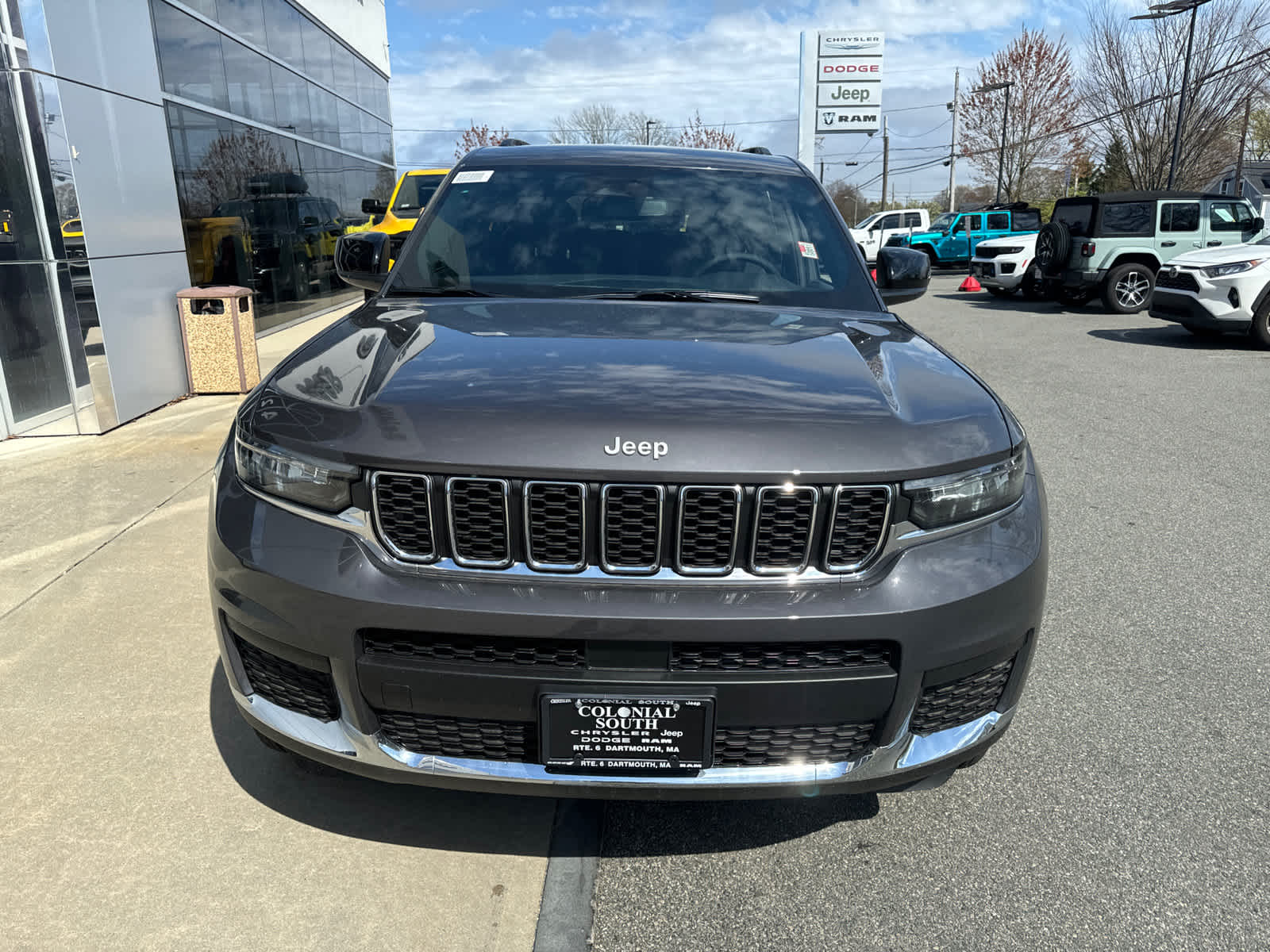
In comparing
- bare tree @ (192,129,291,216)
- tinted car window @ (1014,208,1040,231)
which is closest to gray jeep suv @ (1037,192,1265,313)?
tinted car window @ (1014,208,1040,231)

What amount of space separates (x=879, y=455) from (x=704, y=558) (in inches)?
16.3

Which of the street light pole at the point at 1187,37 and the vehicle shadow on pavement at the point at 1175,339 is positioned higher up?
the street light pole at the point at 1187,37

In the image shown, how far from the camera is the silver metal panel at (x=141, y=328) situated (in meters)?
6.82

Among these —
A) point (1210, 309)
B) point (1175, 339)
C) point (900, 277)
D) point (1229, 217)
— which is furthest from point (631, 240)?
point (1229, 217)

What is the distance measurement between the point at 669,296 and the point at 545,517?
1288 mm

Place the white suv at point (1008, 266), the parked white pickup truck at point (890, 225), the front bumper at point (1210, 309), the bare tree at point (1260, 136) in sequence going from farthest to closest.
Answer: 1. the bare tree at point (1260, 136)
2. the parked white pickup truck at point (890, 225)
3. the white suv at point (1008, 266)
4. the front bumper at point (1210, 309)

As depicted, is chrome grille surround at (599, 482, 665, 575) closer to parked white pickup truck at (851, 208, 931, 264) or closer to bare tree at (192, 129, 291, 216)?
bare tree at (192, 129, 291, 216)

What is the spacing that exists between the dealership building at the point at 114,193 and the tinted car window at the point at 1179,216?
13.7 metres

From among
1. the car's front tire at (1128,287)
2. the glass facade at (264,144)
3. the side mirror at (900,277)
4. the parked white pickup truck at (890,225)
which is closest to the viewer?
the side mirror at (900,277)

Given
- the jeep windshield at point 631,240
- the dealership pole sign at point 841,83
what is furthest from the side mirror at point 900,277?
the dealership pole sign at point 841,83

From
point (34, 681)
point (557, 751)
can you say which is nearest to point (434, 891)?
point (557, 751)

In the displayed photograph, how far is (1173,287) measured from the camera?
1197 cm

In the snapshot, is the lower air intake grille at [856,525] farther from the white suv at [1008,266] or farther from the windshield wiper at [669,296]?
the white suv at [1008,266]

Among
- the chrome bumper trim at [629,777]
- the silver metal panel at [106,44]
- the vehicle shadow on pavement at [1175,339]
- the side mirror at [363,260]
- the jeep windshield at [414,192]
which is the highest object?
the silver metal panel at [106,44]
